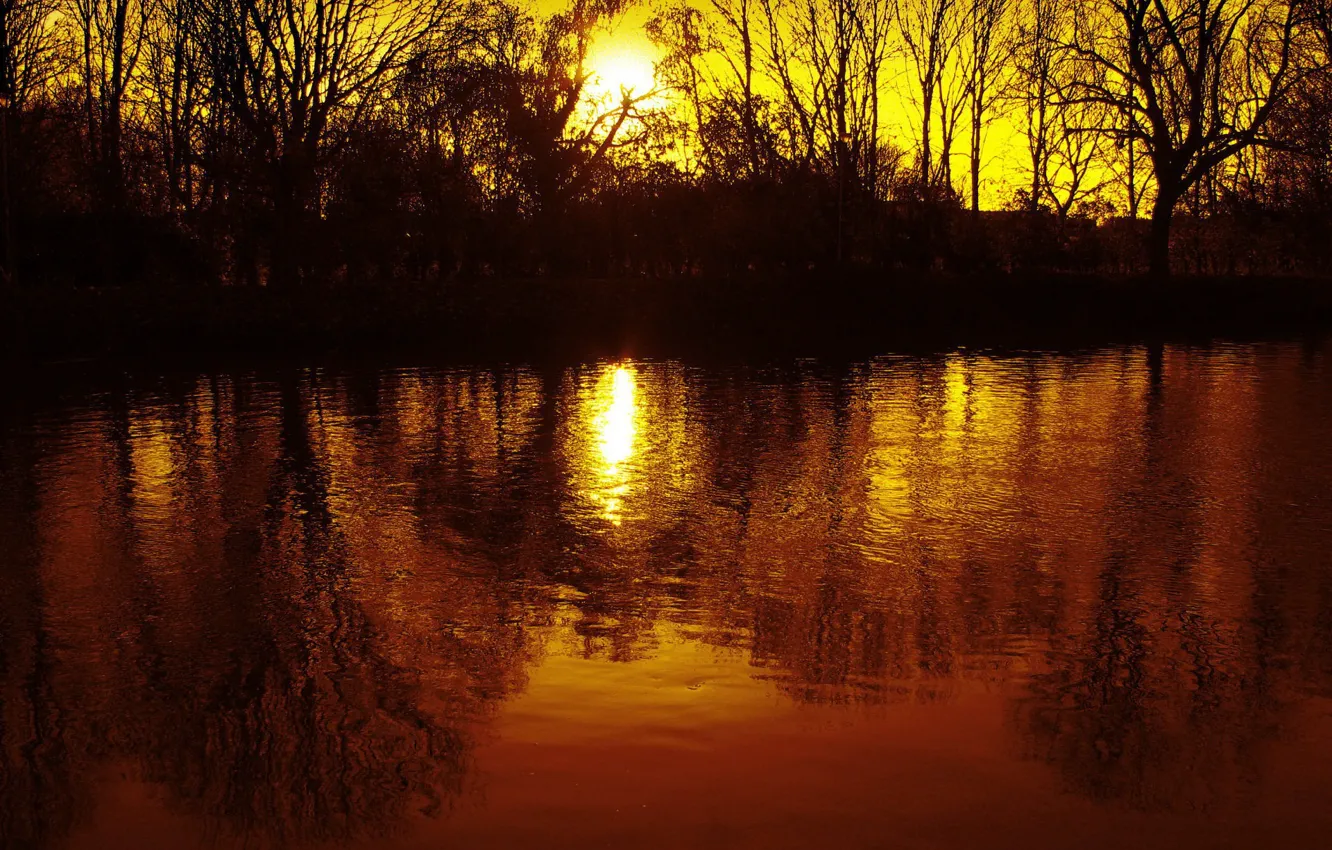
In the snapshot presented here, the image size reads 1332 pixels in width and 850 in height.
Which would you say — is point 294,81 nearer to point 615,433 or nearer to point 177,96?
point 177,96

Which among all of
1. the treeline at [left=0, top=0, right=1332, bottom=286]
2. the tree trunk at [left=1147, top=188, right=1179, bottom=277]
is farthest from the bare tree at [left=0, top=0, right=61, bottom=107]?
the tree trunk at [left=1147, top=188, right=1179, bottom=277]

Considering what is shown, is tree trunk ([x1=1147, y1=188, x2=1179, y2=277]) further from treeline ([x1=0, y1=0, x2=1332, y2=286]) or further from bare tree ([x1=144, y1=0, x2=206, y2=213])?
bare tree ([x1=144, y1=0, x2=206, y2=213])

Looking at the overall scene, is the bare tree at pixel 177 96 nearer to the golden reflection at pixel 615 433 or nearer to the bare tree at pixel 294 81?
the bare tree at pixel 294 81

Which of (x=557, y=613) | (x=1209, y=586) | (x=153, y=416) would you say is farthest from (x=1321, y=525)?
(x=153, y=416)

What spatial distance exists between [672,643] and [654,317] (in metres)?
21.4

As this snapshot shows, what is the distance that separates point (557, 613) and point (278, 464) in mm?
5090

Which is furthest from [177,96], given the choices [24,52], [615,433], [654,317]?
[615,433]

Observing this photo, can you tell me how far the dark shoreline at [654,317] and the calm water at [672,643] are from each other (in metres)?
11.8

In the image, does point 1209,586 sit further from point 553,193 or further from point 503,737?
point 553,193

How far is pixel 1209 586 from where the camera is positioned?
236 inches

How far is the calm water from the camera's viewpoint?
3750 millimetres

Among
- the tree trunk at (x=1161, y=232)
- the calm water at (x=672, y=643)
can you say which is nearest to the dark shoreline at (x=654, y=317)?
the tree trunk at (x=1161, y=232)

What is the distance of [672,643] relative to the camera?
5.25 meters

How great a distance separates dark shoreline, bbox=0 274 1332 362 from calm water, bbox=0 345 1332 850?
464 inches
